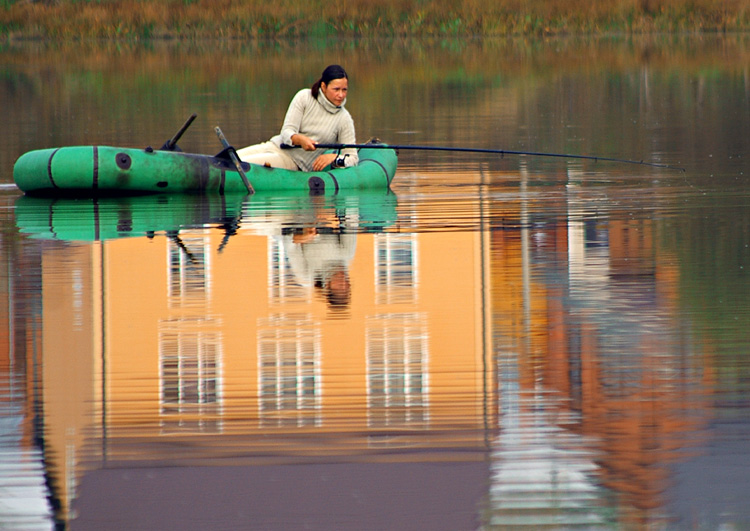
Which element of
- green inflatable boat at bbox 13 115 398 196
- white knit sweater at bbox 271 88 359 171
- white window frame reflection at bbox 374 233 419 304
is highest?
white knit sweater at bbox 271 88 359 171

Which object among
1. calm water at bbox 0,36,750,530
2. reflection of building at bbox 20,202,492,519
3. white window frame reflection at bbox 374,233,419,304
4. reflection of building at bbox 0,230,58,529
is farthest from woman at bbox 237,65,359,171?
reflection of building at bbox 0,230,58,529

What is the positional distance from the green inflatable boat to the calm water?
163 mm

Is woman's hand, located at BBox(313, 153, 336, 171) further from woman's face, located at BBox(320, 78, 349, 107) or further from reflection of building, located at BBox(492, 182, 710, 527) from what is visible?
reflection of building, located at BBox(492, 182, 710, 527)

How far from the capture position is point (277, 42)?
147 feet

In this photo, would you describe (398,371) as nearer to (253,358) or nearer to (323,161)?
(253,358)

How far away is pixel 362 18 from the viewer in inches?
1781

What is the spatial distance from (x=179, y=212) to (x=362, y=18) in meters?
33.3

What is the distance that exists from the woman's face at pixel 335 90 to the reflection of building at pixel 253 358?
3143mm

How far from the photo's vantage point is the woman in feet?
43.5

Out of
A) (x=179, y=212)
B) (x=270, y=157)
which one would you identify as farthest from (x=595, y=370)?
(x=270, y=157)

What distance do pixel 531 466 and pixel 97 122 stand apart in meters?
17.9

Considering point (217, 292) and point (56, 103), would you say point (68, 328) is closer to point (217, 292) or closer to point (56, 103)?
point (217, 292)

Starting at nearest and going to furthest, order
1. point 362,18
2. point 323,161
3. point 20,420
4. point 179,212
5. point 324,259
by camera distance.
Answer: point 20,420 < point 324,259 < point 179,212 < point 323,161 < point 362,18

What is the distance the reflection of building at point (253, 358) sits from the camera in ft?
19.2
